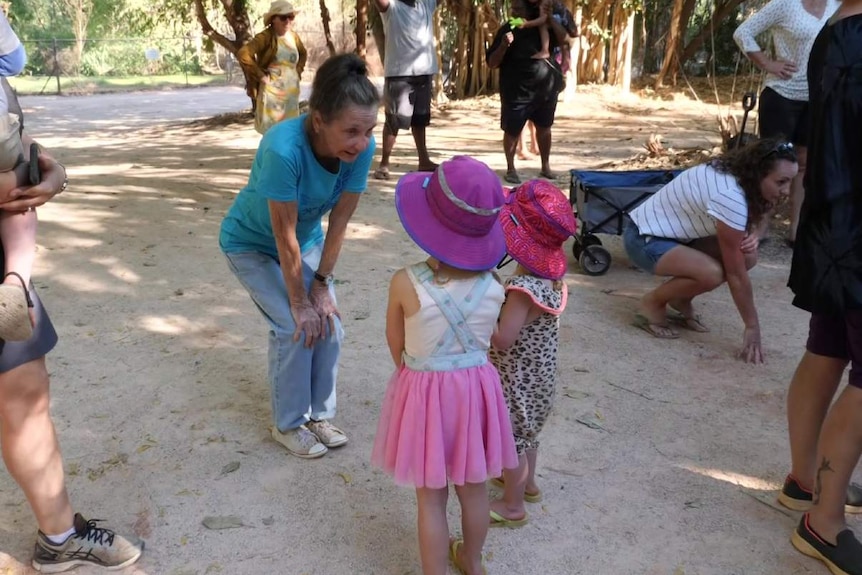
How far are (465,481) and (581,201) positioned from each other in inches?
130

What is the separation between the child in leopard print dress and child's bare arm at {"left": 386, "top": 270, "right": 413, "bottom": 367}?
12.6 inches

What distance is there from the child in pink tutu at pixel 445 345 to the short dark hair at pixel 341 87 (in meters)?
0.35

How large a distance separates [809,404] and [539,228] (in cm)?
110

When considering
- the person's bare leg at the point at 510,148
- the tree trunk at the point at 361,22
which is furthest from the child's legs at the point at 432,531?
the tree trunk at the point at 361,22

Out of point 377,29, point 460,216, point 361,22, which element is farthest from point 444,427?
point 361,22

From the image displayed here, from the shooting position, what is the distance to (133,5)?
90.2ft

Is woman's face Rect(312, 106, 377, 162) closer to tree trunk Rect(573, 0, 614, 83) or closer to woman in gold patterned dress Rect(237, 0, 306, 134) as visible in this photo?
woman in gold patterned dress Rect(237, 0, 306, 134)

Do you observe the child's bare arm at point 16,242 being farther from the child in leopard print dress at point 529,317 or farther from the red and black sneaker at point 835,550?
the red and black sneaker at point 835,550

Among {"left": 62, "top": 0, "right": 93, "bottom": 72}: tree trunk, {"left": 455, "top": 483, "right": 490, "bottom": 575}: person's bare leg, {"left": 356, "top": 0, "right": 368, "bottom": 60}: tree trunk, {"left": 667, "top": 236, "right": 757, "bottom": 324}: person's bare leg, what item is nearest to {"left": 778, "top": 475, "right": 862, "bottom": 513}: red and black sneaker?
{"left": 455, "top": 483, "right": 490, "bottom": 575}: person's bare leg

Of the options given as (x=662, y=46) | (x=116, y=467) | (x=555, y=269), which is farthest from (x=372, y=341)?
(x=662, y=46)

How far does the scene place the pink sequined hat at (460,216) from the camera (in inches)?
79.0

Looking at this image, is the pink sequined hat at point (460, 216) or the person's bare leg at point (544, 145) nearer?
the pink sequined hat at point (460, 216)

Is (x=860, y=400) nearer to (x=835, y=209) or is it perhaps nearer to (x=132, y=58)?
(x=835, y=209)

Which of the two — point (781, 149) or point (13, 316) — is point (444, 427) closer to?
point (13, 316)
